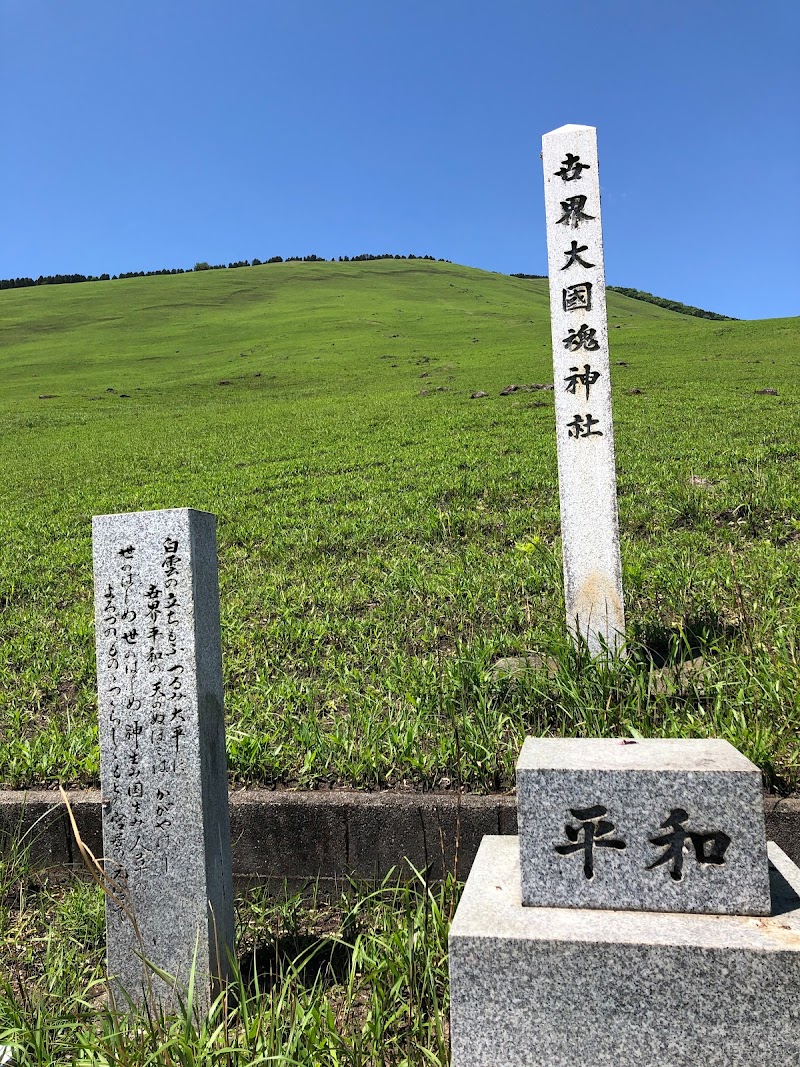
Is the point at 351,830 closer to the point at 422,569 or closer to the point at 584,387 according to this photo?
the point at 584,387

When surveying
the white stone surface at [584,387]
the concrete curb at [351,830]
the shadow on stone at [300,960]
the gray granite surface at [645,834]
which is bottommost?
the shadow on stone at [300,960]

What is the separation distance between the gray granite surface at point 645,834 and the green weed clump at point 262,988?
0.61 meters

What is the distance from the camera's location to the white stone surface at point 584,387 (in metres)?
4.41

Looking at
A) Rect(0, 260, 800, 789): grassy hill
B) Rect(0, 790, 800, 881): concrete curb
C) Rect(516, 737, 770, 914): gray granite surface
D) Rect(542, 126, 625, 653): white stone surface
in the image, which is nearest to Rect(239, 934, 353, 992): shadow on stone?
Rect(0, 790, 800, 881): concrete curb

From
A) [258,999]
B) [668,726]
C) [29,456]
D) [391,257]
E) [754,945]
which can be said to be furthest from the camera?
[391,257]

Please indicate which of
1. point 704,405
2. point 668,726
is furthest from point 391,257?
point 668,726

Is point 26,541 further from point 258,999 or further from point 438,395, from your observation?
point 438,395

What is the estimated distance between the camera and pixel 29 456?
51.6 ft

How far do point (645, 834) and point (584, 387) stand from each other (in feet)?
9.35

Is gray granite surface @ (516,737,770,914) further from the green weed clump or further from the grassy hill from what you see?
the grassy hill

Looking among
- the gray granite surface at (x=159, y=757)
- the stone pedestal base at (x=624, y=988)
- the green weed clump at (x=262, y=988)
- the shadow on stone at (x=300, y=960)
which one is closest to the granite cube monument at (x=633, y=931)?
the stone pedestal base at (x=624, y=988)

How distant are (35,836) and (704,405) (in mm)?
12551

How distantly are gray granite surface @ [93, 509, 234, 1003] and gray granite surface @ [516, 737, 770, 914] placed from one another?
1.21m

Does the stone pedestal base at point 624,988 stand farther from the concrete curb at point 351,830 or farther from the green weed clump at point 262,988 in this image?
the concrete curb at point 351,830
